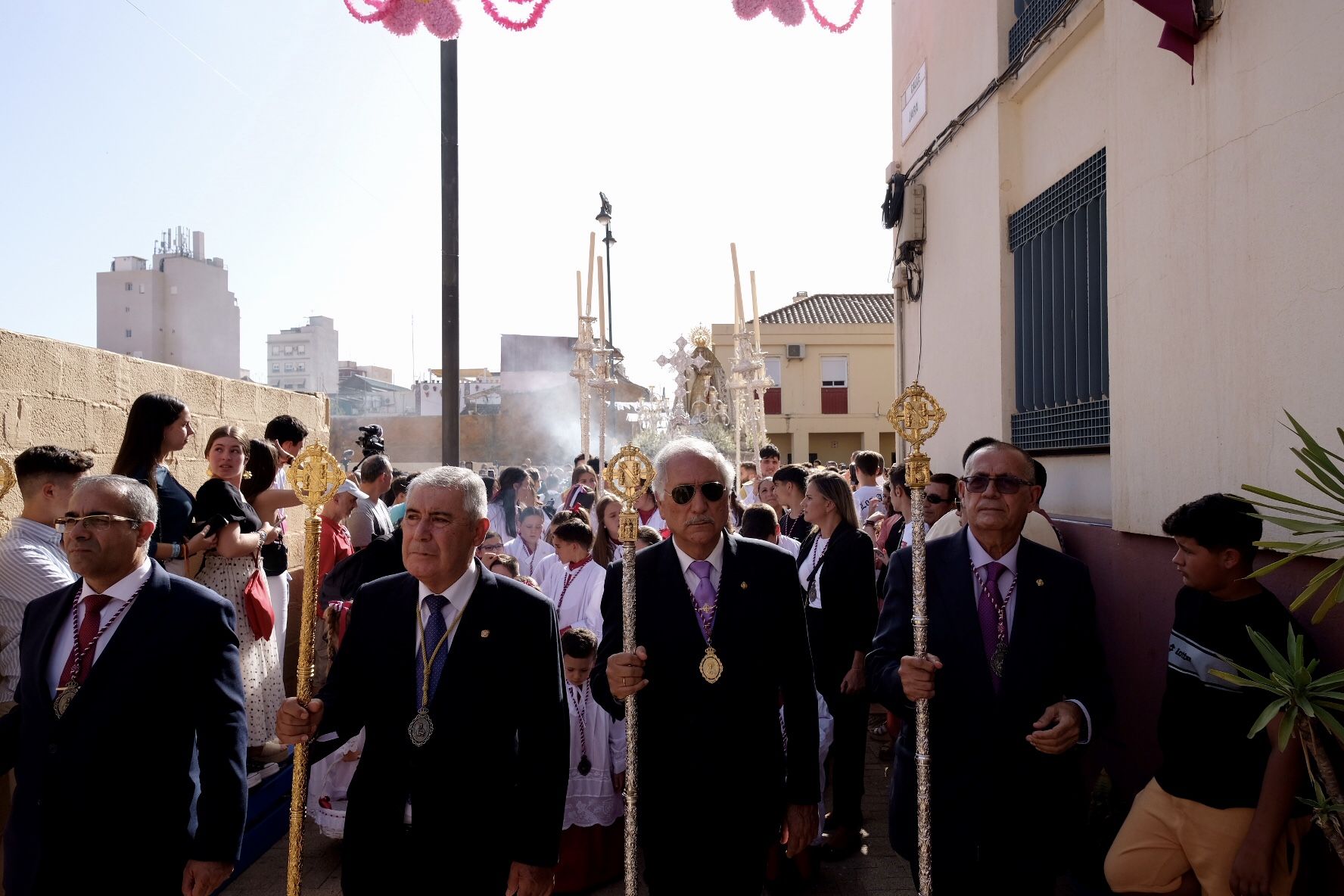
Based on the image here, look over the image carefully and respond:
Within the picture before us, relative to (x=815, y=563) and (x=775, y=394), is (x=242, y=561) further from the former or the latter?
(x=775, y=394)

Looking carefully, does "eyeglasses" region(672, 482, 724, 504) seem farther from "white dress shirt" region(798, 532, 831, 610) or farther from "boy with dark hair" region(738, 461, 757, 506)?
"boy with dark hair" region(738, 461, 757, 506)

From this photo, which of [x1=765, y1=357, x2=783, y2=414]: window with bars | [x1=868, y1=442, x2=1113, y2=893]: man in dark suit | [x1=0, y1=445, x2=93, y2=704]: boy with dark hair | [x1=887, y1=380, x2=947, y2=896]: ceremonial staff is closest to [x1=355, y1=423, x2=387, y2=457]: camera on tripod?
[x1=0, y1=445, x2=93, y2=704]: boy with dark hair

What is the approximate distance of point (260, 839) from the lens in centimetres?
516

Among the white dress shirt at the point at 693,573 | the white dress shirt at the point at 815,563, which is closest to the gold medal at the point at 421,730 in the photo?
the white dress shirt at the point at 693,573

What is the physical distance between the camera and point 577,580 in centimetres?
574

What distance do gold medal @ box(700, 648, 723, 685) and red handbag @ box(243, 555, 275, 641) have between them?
11.4ft

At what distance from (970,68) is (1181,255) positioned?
4193 millimetres

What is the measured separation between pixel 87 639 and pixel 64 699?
19 cm

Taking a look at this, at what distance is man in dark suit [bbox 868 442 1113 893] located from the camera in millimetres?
2906

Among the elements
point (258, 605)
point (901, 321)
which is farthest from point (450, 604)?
point (901, 321)

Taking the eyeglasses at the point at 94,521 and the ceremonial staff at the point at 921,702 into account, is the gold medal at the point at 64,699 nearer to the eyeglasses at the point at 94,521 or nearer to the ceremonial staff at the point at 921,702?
the eyeglasses at the point at 94,521

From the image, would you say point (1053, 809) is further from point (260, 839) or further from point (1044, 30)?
point (1044, 30)

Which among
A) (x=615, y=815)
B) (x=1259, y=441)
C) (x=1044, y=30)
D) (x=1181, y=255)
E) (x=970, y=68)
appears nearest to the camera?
(x=1259, y=441)

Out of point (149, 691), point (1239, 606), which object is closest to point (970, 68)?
point (1239, 606)
